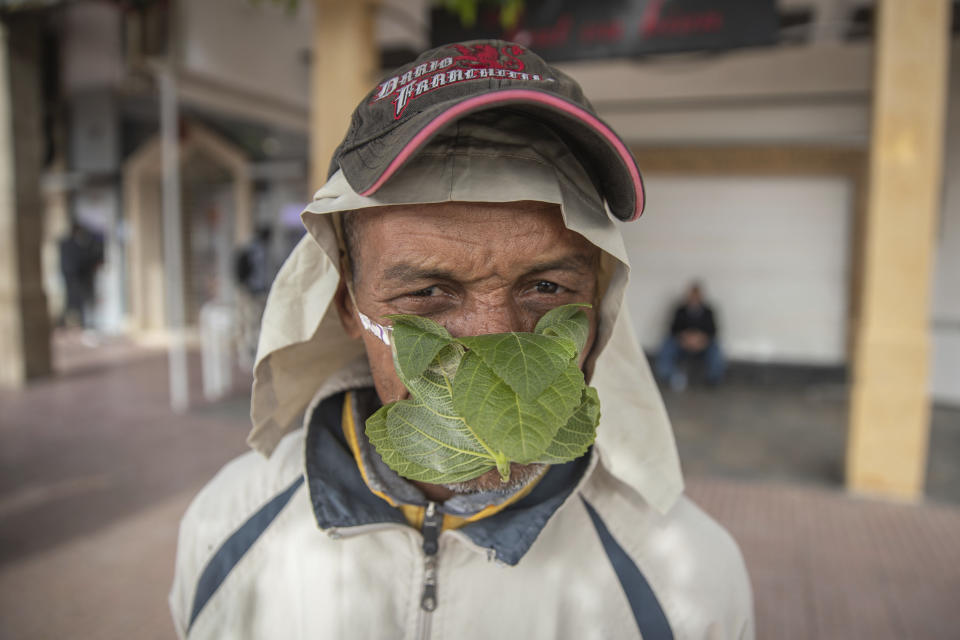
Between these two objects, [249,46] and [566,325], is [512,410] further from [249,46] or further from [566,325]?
[249,46]

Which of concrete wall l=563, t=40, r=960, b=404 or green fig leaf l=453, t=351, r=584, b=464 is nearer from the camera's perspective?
green fig leaf l=453, t=351, r=584, b=464

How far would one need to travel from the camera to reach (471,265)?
110 cm

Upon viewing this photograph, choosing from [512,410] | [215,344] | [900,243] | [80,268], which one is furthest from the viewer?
[80,268]

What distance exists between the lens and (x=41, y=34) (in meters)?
8.90

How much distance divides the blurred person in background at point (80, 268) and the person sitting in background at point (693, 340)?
10528mm

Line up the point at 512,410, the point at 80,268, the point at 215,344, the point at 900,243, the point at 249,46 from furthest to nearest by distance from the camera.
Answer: the point at 80,268, the point at 215,344, the point at 249,46, the point at 900,243, the point at 512,410

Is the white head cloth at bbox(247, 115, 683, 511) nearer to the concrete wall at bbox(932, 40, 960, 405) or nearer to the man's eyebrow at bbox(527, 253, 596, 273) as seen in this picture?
the man's eyebrow at bbox(527, 253, 596, 273)

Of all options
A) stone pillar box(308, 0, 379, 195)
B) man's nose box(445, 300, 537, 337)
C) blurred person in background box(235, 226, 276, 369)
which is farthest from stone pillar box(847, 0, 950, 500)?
blurred person in background box(235, 226, 276, 369)

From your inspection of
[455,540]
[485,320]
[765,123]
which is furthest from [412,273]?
[765,123]

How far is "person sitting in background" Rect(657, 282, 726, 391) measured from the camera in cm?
960

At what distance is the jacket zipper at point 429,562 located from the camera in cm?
122

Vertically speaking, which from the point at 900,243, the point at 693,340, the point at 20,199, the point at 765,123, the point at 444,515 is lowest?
the point at 693,340

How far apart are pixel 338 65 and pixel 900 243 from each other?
4768mm

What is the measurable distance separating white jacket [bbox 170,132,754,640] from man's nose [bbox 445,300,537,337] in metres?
0.19
